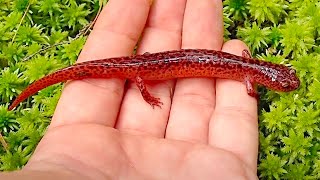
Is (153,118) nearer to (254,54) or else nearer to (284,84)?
(284,84)

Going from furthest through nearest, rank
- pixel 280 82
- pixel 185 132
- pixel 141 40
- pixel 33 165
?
pixel 141 40 → pixel 280 82 → pixel 185 132 → pixel 33 165

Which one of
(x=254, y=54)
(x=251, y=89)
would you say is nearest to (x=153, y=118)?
(x=251, y=89)

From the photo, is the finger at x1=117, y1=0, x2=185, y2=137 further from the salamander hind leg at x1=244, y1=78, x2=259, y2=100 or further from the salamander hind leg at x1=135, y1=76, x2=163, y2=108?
the salamander hind leg at x1=244, y1=78, x2=259, y2=100

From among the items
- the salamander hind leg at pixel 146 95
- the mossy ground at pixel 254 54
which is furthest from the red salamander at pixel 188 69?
the mossy ground at pixel 254 54

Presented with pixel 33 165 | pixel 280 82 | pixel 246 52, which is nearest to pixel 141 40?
pixel 246 52

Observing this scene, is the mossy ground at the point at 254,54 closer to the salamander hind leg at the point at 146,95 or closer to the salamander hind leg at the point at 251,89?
the salamander hind leg at the point at 251,89

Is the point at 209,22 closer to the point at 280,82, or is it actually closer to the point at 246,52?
the point at 246,52
